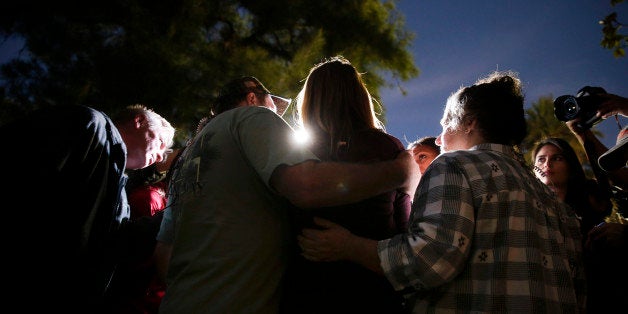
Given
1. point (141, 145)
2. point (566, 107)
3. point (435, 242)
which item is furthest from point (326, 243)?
point (566, 107)

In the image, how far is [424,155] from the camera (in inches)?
141

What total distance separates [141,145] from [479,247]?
83.2 inches

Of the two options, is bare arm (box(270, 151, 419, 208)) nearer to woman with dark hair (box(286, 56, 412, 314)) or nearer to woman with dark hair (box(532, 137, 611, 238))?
woman with dark hair (box(286, 56, 412, 314))

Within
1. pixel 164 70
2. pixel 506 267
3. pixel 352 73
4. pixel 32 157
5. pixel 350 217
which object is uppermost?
pixel 164 70

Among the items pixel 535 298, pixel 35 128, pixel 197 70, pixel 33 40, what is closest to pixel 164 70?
pixel 197 70

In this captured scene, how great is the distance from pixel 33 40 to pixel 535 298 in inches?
368

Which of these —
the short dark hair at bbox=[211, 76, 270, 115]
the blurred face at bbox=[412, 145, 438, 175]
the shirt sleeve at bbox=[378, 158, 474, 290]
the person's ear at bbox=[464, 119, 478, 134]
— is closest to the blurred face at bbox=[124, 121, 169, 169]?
the short dark hair at bbox=[211, 76, 270, 115]

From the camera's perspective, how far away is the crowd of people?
1269 millimetres

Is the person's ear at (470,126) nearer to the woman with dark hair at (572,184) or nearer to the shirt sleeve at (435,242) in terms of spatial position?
the shirt sleeve at (435,242)

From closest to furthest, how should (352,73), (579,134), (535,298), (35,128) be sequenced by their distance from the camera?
(535,298)
(35,128)
(352,73)
(579,134)

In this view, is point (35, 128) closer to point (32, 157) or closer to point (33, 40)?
point (32, 157)

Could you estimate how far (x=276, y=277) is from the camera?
52.7 inches

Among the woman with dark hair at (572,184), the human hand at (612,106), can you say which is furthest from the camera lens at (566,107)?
the woman with dark hair at (572,184)

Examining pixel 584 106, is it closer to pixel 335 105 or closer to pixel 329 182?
pixel 335 105
